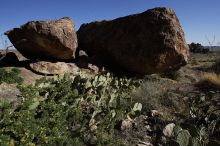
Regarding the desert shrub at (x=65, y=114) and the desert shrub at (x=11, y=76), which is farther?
the desert shrub at (x=11, y=76)

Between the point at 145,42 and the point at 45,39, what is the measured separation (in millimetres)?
3758

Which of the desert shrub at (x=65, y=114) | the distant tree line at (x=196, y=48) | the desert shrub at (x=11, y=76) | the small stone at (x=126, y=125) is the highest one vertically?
the distant tree line at (x=196, y=48)

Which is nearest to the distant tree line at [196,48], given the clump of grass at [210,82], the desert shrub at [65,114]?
the clump of grass at [210,82]

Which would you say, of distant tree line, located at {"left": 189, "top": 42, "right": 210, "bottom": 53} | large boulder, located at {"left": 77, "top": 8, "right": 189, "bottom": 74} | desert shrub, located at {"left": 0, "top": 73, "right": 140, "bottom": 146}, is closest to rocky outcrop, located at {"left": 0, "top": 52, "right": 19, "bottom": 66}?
large boulder, located at {"left": 77, "top": 8, "right": 189, "bottom": 74}

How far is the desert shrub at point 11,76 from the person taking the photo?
13711 mm

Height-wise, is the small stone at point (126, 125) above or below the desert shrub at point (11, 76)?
below

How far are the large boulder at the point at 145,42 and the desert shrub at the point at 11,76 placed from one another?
389cm

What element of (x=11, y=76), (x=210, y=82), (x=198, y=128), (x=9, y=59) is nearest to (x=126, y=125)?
(x=198, y=128)

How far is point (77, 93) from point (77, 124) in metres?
0.96

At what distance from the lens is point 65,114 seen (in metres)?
8.29

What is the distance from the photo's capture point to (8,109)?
7273 mm

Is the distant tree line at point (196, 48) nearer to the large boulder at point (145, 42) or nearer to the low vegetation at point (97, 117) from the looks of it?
the large boulder at point (145, 42)

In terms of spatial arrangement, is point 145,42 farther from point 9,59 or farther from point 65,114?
point 65,114

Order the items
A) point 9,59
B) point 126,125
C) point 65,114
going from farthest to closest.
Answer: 1. point 9,59
2. point 126,125
3. point 65,114
